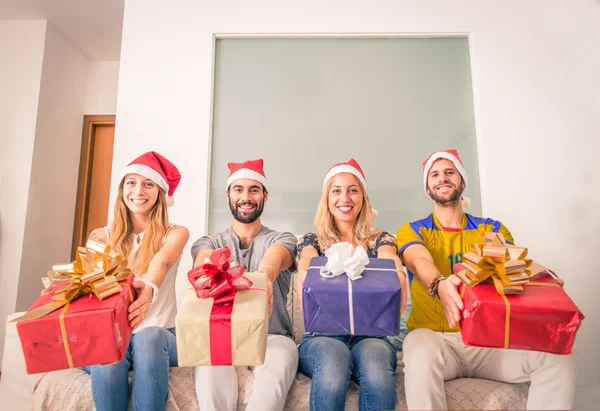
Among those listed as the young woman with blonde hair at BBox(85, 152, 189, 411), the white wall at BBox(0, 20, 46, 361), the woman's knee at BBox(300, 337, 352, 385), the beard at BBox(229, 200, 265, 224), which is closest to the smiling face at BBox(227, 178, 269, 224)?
the beard at BBox(229, 200, 265, 224)

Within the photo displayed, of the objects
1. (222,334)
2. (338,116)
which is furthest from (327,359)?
(338,116)

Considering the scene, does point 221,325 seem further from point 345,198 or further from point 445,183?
point 445,183

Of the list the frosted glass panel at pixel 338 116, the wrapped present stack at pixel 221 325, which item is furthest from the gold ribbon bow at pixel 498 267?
the frosted glass panel at pixel 338 116

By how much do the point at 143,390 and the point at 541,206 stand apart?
229cm

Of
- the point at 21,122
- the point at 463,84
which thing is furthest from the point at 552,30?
the point at 21,122

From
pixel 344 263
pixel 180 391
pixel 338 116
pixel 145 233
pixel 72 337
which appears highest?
pixel 338 116

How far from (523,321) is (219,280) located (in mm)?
893

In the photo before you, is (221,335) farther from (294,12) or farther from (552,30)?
(552,30)

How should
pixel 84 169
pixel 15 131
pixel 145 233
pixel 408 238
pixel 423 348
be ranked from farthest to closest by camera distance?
pixel 84 169
pixel 15 131
pixel 145 233
pixel 408 238
pixel 423 348

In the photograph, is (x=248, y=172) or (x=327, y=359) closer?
(x=327, y=359)

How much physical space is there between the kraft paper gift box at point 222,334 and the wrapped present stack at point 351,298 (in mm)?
163

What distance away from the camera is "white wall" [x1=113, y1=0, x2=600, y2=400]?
96.3 inches

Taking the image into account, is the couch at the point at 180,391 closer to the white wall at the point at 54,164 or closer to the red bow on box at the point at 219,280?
the red bow on box at the point at 219,280

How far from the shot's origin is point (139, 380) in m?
1.43
